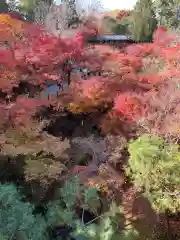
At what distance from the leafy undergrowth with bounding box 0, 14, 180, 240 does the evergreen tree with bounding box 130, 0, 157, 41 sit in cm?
703

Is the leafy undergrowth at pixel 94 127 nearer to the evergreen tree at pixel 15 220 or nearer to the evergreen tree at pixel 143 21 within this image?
the evergreen tree at pixel 15 220

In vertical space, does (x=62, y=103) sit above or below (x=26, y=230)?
above

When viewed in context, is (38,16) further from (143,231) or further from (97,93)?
(143,231)

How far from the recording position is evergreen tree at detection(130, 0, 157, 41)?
77.5ft

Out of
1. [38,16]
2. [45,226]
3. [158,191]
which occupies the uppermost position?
[38,16]

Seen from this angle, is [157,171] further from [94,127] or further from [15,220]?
[94,127]

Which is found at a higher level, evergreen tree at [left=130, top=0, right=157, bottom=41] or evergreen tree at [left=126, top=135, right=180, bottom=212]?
evergreen tree at [left=130, top=0, right=157, bottom=41]

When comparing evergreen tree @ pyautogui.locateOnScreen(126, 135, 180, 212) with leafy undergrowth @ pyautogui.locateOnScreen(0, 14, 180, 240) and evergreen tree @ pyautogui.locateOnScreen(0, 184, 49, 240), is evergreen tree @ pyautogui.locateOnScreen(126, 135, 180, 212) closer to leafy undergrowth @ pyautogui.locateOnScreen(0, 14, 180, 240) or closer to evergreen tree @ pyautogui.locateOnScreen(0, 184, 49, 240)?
leafy undergrowth @ pyautogui.locateOnScreen(0, 14, 180, 240)

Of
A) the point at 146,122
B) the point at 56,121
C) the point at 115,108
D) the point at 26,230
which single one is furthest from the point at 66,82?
the point at 26,230

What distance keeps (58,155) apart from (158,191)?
318cm

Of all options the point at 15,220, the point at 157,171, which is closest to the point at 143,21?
the point at 157,171

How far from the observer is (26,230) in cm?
845

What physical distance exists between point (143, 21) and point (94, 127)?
11.7 m

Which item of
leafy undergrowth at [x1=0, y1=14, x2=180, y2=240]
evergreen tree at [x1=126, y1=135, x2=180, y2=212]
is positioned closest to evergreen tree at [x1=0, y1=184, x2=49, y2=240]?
leafy undergrowth at [x1=0, y1=14, x2=180, y2=240]
